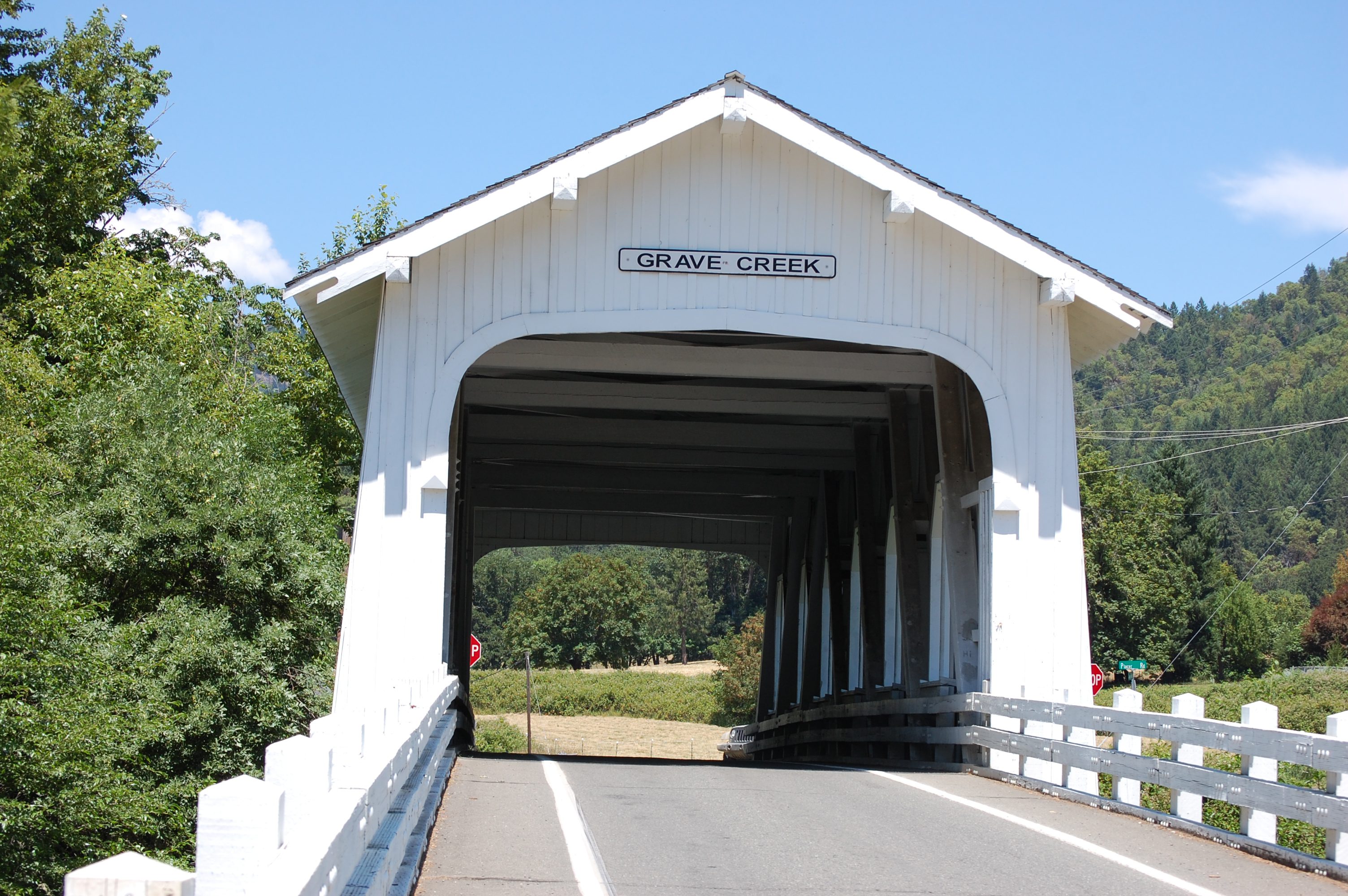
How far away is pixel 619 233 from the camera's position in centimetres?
1180

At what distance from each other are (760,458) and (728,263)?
30.0ft

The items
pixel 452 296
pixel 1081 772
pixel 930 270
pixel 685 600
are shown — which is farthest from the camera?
pixel 685 600

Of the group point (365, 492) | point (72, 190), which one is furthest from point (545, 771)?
point (72, 190)

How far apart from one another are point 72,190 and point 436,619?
69.1 feet

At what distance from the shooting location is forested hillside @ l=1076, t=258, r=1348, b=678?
→ 69.1m

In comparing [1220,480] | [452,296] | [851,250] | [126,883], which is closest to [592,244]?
[452,296]

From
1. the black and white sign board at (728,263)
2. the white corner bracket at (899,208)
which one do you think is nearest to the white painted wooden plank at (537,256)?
the black and white sign board at (728,263)

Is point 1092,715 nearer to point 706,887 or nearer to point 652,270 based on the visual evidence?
point 706,887

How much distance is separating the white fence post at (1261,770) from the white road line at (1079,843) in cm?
82

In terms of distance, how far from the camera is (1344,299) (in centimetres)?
17888

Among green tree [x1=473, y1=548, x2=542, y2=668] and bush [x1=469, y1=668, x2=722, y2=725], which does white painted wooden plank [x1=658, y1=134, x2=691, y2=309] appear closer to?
bush [x1=469, y1=668, x2=722, y2=725]

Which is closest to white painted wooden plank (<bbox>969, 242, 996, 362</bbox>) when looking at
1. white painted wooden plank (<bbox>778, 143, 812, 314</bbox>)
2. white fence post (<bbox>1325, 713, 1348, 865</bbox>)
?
white painted wooden plank (<bbox>778, 143, 812, 314</bbox>)

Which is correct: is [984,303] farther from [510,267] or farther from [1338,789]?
[1338,789]

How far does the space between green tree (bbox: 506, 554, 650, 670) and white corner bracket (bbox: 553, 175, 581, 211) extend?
261 ft
